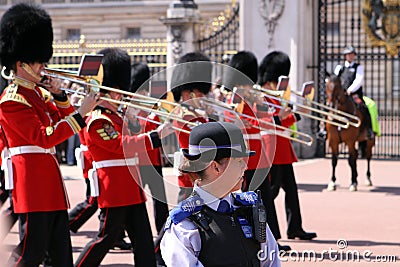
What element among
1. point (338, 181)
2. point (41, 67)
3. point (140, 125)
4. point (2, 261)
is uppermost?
point (41, 67)

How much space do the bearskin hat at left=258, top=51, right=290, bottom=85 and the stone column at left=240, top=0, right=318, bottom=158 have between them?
6435 millimetres

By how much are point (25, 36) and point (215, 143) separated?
8.10 ft

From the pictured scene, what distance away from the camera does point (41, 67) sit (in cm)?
511

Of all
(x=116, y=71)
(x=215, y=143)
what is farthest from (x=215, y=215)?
(x=116, y=71)

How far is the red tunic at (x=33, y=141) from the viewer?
4.84 meters

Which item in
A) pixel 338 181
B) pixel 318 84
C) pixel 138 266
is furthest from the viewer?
pixel 318 84

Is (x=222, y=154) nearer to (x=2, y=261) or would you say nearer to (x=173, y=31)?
(x=2, y=261)

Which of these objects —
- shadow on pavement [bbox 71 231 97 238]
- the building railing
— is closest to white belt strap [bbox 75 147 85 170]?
shadow on pavement [bbox 71 231 97 238]

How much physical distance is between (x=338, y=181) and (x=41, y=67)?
7564 millimetres

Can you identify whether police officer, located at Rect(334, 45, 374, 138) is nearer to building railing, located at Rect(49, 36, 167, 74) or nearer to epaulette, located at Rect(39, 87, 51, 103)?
building railing, located at Rect(49, 36, 167, 74)

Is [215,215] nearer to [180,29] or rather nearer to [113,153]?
[113,153]

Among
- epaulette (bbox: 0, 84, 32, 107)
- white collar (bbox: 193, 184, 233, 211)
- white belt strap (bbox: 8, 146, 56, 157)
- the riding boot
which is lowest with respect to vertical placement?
the riding boot

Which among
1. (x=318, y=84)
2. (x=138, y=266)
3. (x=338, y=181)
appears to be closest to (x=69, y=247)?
(x=138, y=266)

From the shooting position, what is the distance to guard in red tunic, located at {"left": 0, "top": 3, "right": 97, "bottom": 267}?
484 cm
